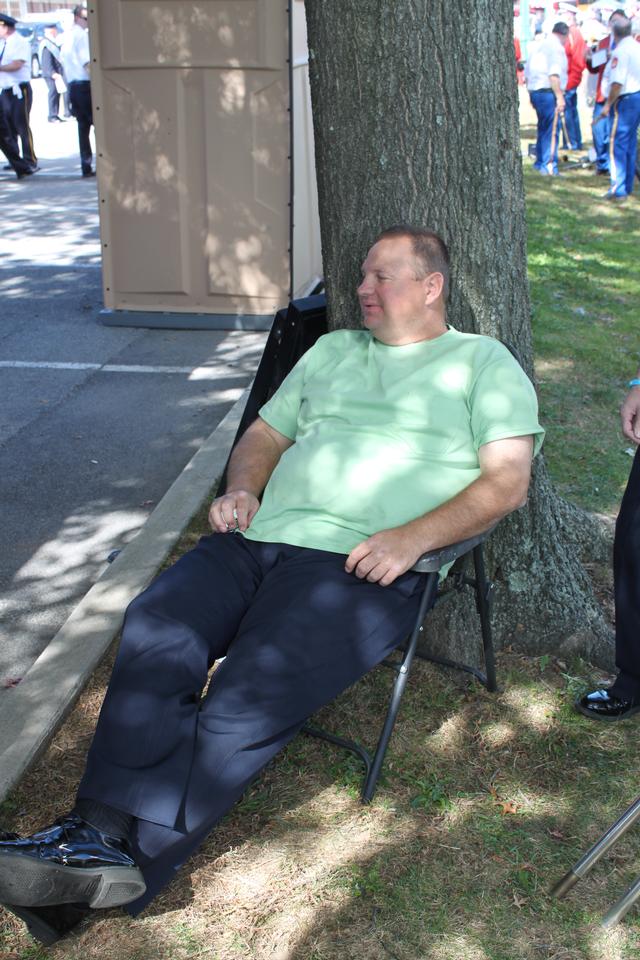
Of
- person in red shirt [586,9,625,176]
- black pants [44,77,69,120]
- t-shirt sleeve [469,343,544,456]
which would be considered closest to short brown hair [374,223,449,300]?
t-shirt sleeve [469,343,544,456]

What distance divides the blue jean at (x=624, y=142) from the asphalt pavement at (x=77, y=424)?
6.81m

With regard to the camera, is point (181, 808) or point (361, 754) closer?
point (181, 808)

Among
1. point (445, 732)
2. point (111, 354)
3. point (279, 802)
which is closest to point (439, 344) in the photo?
point (445, 732)

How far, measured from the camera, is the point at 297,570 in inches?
116

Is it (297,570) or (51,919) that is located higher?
(297,570)

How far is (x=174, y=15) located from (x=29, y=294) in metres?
2.86

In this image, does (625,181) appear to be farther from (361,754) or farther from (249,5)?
(361,754)

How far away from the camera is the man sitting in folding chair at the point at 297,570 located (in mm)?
2422

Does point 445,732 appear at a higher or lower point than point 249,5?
lower

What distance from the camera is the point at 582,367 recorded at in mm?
7027

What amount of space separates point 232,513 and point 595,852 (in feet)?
4.42

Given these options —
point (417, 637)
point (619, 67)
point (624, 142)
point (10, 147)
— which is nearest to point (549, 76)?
point (619, 67)

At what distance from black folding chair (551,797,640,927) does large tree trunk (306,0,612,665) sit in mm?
1060

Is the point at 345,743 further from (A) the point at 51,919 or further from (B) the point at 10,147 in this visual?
(B) the point at 10,147
